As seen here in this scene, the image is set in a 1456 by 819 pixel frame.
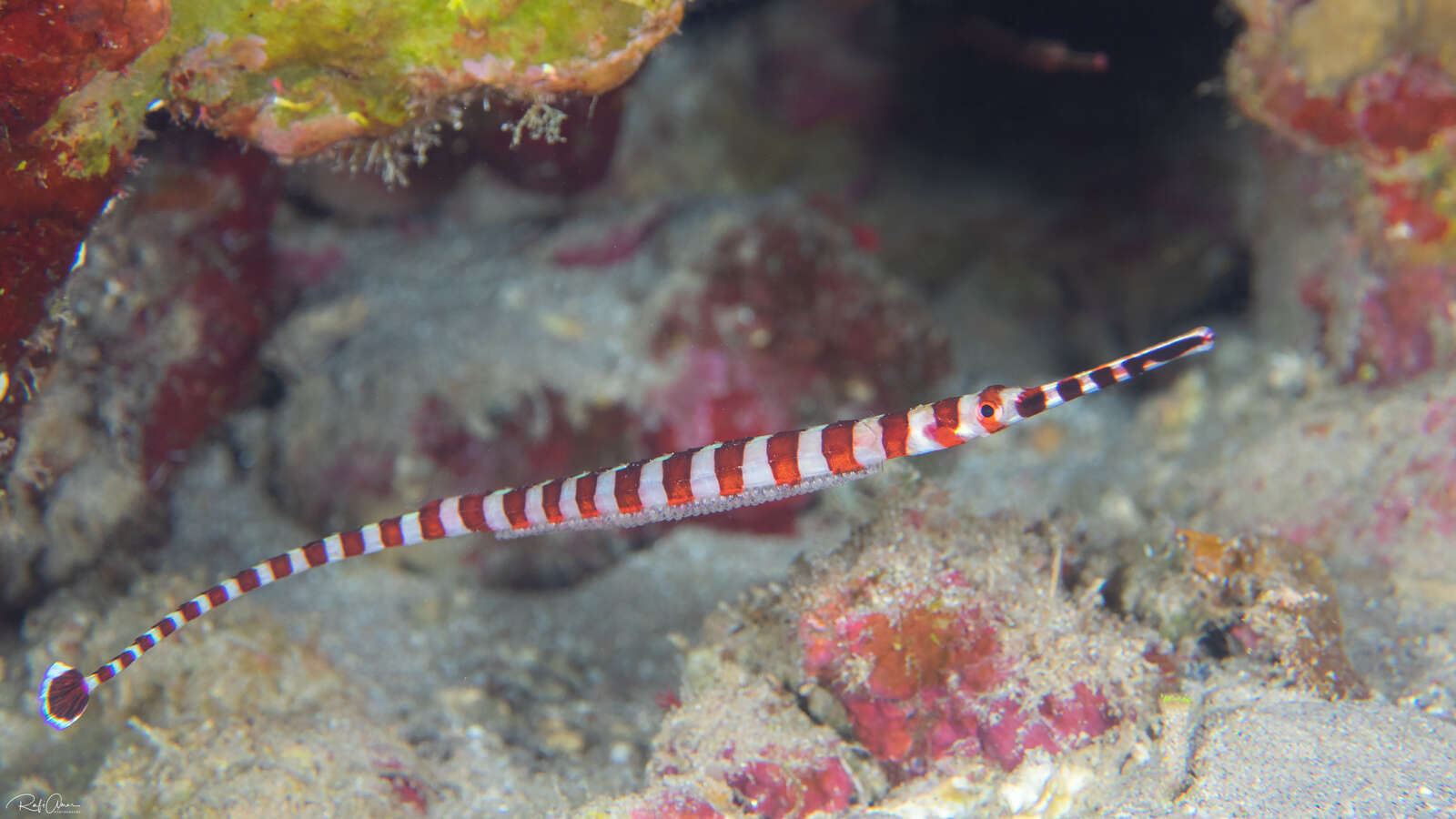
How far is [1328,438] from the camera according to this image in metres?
5.07

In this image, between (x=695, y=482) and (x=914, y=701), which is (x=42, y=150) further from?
(x=914, y=701)

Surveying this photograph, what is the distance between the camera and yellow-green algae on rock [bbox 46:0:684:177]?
133 inches

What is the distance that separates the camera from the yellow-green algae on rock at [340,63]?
3.37 m

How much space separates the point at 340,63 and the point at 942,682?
3514 mm

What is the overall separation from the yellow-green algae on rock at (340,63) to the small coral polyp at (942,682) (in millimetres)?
2473

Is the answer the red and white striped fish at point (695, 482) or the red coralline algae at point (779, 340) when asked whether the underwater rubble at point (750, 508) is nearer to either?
the red coralline algae at point (779, 340)

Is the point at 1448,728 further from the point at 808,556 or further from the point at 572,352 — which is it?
the point at 572,352

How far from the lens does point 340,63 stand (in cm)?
357

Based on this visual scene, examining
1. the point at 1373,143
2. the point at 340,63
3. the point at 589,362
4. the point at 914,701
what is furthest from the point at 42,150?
the point at 1373,143

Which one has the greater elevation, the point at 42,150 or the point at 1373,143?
the point at 1373,143

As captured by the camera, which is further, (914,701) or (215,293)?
(215,293)

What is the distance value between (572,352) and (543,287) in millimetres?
642

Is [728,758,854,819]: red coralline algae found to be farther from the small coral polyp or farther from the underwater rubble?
the small coral polyp

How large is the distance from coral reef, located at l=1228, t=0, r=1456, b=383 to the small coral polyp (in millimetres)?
3741
